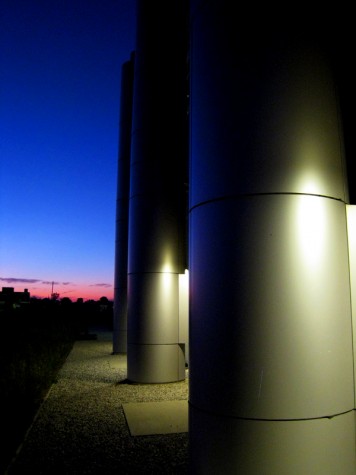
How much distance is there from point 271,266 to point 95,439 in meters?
4.12

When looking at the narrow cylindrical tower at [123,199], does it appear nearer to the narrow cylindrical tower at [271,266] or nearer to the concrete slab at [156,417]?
the concrete slab at [156,417]

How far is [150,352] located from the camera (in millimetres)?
10742

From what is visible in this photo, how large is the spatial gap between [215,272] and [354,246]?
4.51 ft

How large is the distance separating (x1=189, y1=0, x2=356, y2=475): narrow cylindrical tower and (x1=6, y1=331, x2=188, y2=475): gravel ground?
4.67 feet

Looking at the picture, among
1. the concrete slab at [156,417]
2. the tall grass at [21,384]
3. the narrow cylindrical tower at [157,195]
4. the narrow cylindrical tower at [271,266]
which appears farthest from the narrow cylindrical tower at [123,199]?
the narrow cylindrical tower at [271,266]

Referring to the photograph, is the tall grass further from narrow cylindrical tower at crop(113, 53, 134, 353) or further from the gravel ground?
narrow cylindrical tower at crop(113, 53, 134, 353)

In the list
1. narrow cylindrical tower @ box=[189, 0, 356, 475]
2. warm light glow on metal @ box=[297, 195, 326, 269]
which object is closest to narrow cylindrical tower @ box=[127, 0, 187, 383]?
narrow cylindrical tower @ box=[189, 0, 356, 475]

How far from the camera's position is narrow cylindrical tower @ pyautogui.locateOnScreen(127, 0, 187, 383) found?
10.9 m

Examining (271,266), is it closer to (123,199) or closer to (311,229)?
(311,229)

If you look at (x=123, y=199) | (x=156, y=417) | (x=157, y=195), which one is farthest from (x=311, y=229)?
(x=123, y=199)

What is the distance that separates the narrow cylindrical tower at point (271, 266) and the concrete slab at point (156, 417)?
2.58 metres

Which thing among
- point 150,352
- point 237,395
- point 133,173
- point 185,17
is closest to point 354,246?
point 237,395

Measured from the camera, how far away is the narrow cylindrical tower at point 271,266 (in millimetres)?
3648

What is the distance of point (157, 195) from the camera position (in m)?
11.4
